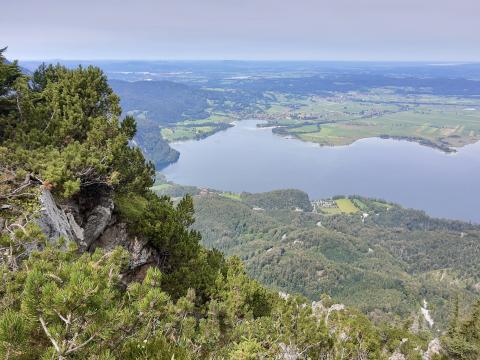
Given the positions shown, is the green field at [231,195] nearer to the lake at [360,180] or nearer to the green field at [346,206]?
the lake at [360,180]

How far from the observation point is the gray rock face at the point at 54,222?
32.1ft

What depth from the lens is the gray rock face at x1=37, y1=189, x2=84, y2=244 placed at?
9773 mm

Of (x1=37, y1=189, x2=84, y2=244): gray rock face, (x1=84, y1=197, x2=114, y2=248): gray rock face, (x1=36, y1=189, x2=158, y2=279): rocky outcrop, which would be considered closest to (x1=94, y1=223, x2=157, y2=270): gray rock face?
(x1=36, y1=189, x2=158, y2=279): rocky outcrop

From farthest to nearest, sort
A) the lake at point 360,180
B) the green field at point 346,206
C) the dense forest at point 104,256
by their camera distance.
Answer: the lake at point 360,180, the green field at point 346,206, the dense forest at point 104,256

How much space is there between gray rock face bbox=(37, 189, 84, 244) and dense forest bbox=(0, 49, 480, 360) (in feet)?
0.15

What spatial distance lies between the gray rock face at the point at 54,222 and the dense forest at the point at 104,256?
5cm

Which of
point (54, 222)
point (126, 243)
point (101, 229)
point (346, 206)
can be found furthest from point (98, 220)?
point (346, 206)

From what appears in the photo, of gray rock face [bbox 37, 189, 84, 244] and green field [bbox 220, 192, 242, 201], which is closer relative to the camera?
gray rock face [bbox 37, 189, 84, 244]

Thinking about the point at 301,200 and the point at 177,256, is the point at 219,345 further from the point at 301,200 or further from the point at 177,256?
the point at 301,200

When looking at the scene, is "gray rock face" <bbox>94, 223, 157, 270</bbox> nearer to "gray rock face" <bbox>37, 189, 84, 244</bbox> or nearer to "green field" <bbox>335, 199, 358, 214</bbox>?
"gray rock face" <bbox>37, 189, 84, 244</bbox>

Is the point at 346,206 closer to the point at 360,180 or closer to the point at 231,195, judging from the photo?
the point at 360,180

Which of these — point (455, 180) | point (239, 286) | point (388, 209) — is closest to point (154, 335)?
point (239, 286)

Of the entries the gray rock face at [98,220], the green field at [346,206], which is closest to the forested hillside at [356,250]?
the green field at [346,206]

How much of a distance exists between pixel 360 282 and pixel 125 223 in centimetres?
10681
